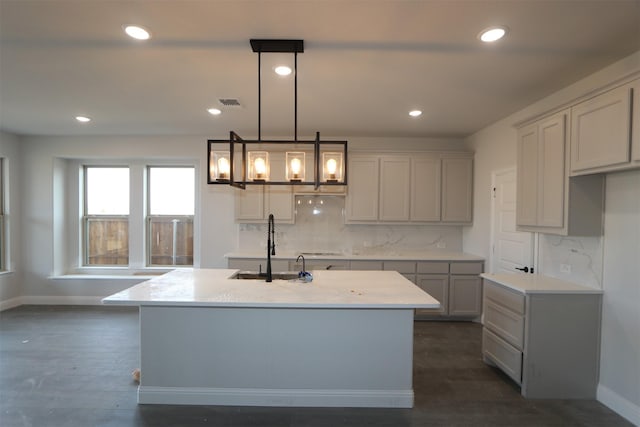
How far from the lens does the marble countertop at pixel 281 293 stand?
217 cm

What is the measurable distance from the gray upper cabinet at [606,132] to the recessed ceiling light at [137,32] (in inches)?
125

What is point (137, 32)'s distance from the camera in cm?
201

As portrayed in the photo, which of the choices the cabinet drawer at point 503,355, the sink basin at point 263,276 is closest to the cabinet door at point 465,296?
the cabinet drawer at point 503,355

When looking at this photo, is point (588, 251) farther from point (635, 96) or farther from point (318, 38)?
point (318, 38)

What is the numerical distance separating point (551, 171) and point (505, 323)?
1400mm

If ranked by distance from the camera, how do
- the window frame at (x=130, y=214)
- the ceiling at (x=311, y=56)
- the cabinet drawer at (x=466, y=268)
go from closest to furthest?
1. the ceiling at (x=311, y=56)
2. the cabinet drawer at (x=466, y=268)
3. the window frame at (x=130, y=214)

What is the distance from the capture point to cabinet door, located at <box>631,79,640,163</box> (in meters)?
1.97

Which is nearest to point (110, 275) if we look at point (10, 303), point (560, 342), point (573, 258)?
point (10, 303)

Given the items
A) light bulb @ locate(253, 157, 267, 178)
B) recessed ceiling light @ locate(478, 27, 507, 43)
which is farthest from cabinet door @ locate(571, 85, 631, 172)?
light bulb @ locate(253, 157, 267, 178)

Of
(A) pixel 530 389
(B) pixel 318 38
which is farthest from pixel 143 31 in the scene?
(A) pixel 530 389

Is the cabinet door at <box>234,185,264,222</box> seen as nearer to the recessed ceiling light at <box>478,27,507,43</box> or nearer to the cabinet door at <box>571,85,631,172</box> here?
the recessed ceiling light at <box>478,27,507,43</box>

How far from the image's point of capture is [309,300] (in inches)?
86.1

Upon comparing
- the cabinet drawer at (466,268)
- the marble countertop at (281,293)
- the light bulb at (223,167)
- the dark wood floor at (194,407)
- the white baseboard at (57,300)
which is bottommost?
the dark wood floor at (194,407)

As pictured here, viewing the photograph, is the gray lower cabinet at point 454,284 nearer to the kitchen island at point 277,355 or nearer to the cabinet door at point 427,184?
the cabinet door at point 427,184
